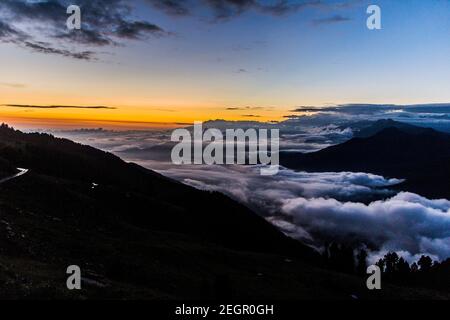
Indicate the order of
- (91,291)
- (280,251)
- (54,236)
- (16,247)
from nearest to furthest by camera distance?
(91,291), (16,247), (54,236), (280,251)

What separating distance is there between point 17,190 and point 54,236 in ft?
97.2

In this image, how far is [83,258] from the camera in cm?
4672

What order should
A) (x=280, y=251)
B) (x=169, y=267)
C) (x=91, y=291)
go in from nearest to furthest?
(x=91, y=291) < (x=169, y=267) < (x=280, y=251)

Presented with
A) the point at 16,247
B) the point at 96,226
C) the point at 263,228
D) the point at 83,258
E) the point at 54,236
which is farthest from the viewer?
the point at 263,228

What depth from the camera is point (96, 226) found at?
73188mm

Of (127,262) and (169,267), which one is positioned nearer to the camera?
(127,262)

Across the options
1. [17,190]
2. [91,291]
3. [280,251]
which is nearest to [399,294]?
[91,291]
